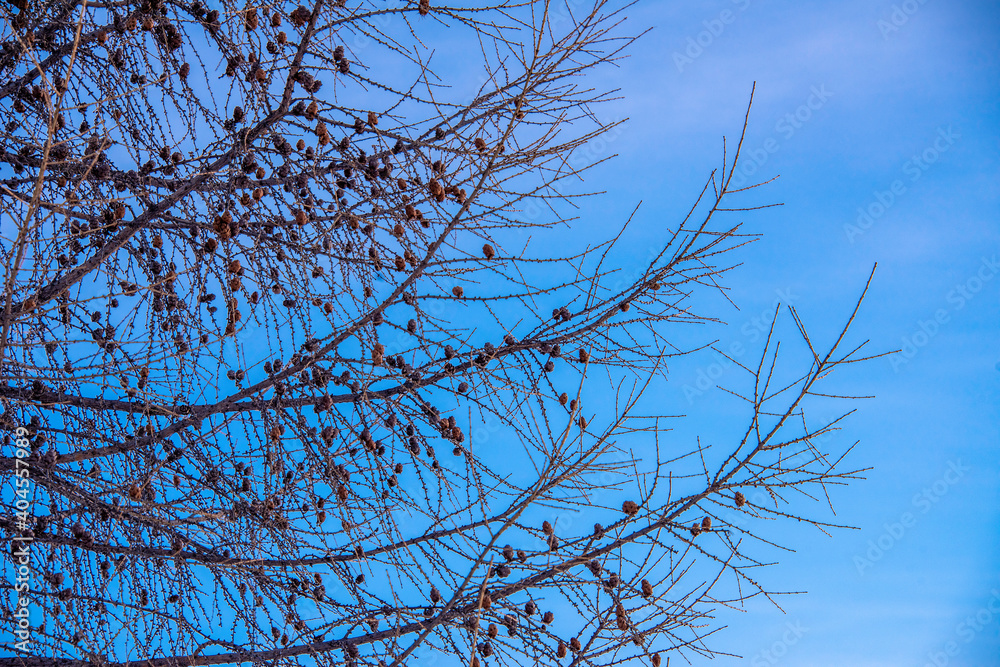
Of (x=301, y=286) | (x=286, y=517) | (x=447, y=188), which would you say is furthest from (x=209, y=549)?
(x=447, y=188)

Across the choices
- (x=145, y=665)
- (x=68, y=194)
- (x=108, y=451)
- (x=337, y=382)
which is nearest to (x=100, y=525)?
(x=108, y=451)

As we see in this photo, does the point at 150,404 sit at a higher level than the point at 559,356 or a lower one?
higher

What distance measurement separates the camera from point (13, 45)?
3.00 m

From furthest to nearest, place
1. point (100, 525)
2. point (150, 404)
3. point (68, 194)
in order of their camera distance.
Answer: point (100, 525), point (150, 404), point (68, 194)

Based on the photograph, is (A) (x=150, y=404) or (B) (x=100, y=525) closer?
(A) (x=150, y=404)

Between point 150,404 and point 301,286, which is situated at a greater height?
point 301,286

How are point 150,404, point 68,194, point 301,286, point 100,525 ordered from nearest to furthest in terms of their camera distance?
point 68,194
point 150,404
point 100,525
point 301,286

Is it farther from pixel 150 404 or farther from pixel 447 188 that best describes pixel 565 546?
pixel 150 404

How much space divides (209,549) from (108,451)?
1.84 feet

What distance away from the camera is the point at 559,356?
2721mm

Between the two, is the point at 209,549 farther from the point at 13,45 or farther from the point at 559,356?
the point at 13,45

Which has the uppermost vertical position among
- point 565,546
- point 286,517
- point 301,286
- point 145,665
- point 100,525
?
point 301,286

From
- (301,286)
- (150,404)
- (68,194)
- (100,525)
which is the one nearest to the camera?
(68,194)

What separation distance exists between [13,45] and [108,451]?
173cm
